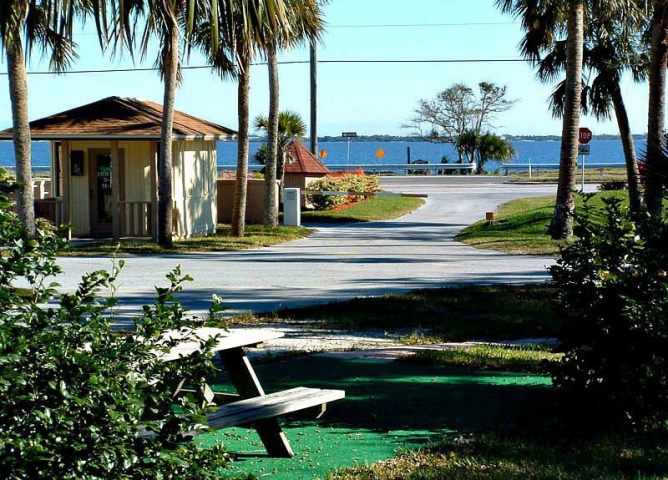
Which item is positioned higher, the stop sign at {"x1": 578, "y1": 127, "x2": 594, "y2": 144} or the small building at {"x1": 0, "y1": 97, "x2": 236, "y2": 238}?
the stop sign at {"x1": 578, "y1": 127, "x2": 594, "y2": 144}

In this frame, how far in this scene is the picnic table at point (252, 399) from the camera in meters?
5.52

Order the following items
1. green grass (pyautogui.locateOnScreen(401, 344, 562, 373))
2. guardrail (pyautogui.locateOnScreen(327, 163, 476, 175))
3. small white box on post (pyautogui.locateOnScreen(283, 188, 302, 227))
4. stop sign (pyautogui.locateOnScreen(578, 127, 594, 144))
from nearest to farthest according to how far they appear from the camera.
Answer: green grass (pyautogui.locateOnScreen(401, 344, 562, 373))
small white box on post (pyautogui.locateOnScreen(283, 188, 302, 227))
stop sign (pyautogui.locateOnScreen(578, 127, 594, 144))
guardrail (pyautogui.locateOnScreen(327, 163, 476, 175))

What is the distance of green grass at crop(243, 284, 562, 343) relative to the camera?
1123 centimetres

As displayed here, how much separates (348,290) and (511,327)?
4616 mm

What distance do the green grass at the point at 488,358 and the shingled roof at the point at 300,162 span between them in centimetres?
2708

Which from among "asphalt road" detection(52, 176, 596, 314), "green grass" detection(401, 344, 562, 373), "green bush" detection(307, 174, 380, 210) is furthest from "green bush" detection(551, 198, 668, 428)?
"green bush" detection(307, 174, 380, 210)

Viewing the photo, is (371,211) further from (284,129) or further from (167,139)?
(167,139)

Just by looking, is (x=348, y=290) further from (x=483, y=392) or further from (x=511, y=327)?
(x=483, y=392)

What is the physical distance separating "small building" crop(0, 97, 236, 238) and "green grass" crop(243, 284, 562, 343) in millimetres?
11663

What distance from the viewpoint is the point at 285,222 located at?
30.1 m

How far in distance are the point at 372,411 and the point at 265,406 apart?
1.77m

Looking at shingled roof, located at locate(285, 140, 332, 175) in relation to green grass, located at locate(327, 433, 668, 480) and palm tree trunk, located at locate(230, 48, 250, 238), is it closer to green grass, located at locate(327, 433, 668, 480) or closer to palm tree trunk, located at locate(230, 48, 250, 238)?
palm tree trunk, located at locate(230, 48, 250, 238)

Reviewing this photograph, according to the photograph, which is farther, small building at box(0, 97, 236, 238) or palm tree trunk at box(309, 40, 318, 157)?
palm tree trunk at box(309, 40, 318, 157)

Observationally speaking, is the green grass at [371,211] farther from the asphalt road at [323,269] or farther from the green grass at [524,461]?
the green grass at [524,461]
